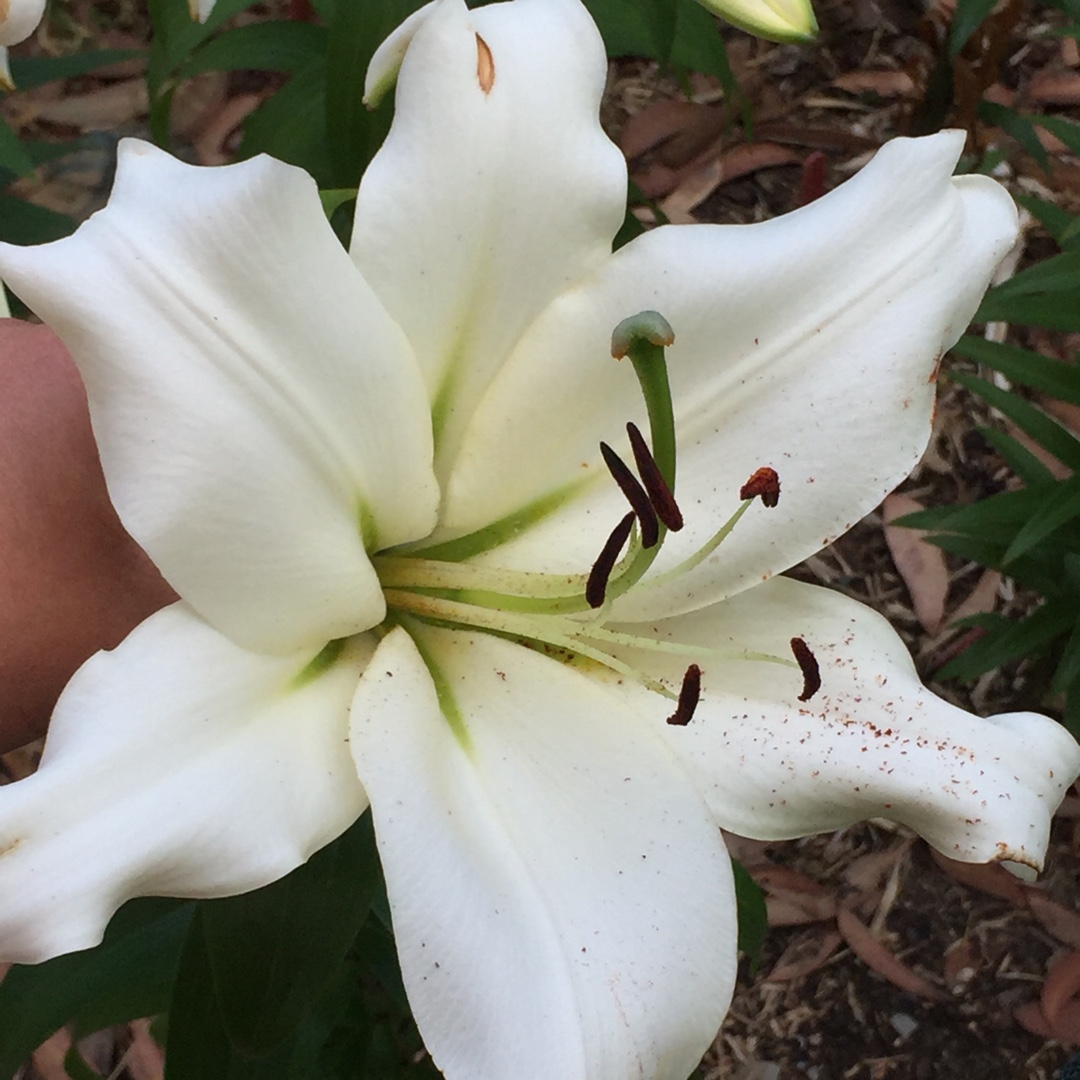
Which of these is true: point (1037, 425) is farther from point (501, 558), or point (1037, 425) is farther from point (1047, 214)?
point (501, 558)

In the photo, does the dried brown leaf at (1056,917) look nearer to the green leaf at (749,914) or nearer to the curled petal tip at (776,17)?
the green leaf at (749,914)

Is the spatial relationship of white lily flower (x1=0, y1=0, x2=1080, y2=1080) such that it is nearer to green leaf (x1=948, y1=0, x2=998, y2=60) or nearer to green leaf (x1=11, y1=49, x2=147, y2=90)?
green leaf (x1=11, y1=49, x2=147, y2=90)

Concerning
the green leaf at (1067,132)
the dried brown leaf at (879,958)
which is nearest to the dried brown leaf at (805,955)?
the dried brown leaf at (879,958)

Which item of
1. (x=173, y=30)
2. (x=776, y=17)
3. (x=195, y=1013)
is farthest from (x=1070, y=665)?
(x=173, y=30)

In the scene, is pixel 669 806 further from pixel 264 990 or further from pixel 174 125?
pixel 174 125

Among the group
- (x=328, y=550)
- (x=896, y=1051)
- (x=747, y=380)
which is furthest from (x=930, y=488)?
(x=328, y=550)

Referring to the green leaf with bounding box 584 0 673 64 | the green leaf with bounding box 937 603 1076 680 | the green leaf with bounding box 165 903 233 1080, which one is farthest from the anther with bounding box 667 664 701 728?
the green leaf with bounding box 937 603 1076 680
